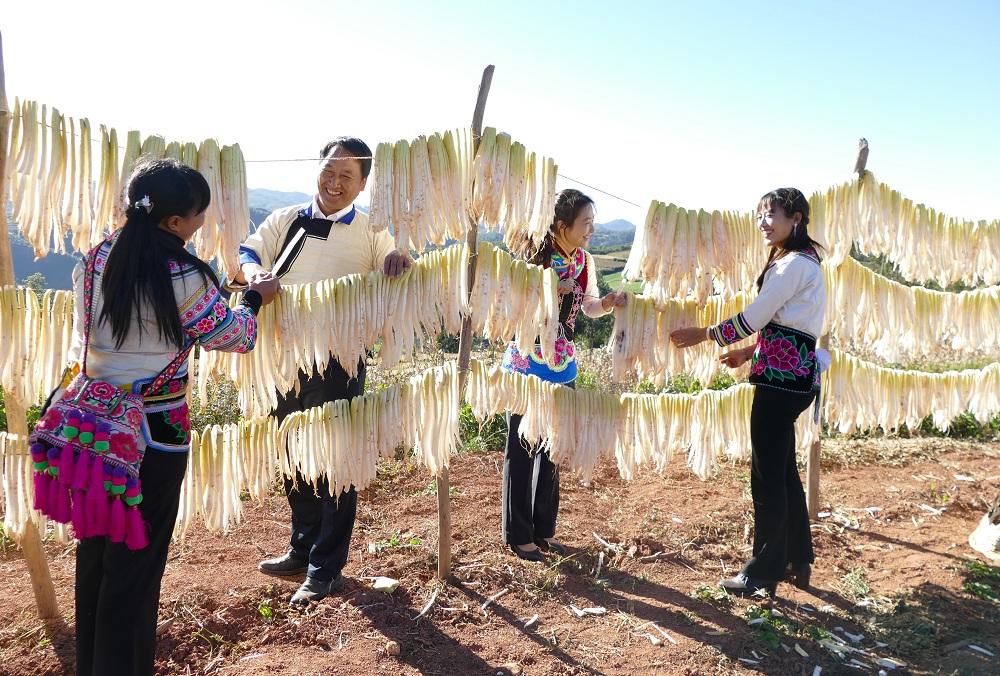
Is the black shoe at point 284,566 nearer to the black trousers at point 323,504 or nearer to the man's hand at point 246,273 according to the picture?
the black trousers at point 323,504

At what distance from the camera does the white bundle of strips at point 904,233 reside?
4.11 metres

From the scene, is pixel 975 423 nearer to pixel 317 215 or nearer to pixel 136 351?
pixel 317 215

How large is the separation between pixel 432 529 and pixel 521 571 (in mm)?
777

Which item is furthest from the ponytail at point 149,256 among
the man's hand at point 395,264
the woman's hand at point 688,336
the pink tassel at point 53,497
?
the woman's hand at point 688,336

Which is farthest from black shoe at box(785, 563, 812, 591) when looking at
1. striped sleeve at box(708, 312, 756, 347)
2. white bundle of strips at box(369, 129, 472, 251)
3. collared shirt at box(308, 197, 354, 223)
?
collared shirt at box(308, 197, 354, 223)

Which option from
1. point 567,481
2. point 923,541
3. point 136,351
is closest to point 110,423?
point 136,351

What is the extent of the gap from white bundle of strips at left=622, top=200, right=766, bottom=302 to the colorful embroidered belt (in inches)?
A: 14.7

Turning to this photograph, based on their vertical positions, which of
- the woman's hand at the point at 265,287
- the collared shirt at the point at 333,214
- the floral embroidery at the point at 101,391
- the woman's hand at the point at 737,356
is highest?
the collared shirt at the point at 333,214

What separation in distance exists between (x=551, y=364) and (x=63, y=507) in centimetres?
233

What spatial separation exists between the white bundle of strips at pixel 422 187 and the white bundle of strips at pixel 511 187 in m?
0.06

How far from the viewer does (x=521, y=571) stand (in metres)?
3.97

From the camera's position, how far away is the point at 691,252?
355cm

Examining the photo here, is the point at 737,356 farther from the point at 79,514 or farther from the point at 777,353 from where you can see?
the point at 79,514

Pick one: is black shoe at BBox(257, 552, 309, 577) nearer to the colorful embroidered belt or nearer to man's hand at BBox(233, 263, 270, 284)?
man's hand at BBox(233, 263, 270, 284)
